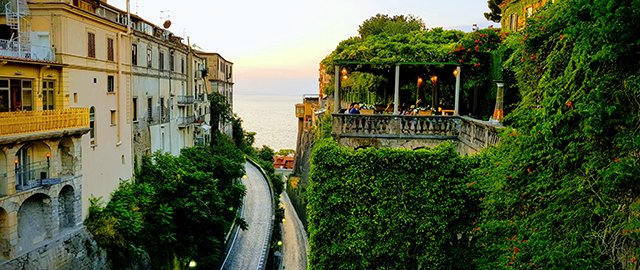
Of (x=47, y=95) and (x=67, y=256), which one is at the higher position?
(x=47, y=95)

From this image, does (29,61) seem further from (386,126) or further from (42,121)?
(386,126)

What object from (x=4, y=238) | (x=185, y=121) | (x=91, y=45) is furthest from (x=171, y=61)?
(x=4, y=238)

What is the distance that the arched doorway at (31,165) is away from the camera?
2125cm

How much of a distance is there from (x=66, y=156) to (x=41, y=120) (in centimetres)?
295

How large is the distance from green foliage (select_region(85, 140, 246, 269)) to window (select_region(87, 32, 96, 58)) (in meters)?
7.45

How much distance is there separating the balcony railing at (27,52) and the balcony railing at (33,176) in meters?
4.48

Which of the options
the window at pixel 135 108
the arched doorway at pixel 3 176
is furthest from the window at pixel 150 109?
the arched doorway at pixel 3 176

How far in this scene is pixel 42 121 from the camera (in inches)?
846

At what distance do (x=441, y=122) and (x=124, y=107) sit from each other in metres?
21.6

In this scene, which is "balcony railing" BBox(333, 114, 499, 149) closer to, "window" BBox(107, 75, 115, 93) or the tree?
"window" BBox(107, 75, 115, 93)

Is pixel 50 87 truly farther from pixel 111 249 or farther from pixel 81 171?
pixel 111 249

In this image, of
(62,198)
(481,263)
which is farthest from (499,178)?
(62,198)

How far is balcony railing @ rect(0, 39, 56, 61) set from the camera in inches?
841

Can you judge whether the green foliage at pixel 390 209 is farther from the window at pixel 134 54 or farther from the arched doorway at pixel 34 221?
the window at pixel 134 54
